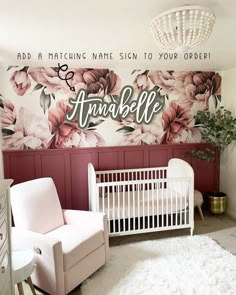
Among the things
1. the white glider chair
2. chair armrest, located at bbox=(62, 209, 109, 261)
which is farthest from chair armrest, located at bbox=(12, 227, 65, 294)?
chair armrest, located at bbox=(62, 209, 109, 261)

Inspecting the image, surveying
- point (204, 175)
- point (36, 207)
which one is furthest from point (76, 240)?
point (204, 175)

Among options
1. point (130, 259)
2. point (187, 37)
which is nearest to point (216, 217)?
point (130, 259)

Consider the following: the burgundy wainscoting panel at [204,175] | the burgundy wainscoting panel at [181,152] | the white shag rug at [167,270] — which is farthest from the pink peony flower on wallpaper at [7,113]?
the burgundy wainscoting panel at [204,175]

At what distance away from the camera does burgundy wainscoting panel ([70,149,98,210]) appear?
369 cm

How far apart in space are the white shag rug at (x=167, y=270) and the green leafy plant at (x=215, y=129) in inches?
53.0

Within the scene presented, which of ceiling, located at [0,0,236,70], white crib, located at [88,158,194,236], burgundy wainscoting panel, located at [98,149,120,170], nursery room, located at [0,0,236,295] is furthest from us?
burgundy wainscoting panel, located at [98,149,120,170]

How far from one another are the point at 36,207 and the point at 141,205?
4.01ft

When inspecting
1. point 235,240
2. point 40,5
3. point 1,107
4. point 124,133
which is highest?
point 40,5

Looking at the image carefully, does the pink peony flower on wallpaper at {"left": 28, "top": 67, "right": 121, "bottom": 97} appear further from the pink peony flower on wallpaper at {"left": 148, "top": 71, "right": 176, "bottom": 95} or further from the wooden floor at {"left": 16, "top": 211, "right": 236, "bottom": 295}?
the wooden floor at {"left": 16, "top": 211, "right": 236, "bottom": 295}

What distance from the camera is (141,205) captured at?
3.13 m

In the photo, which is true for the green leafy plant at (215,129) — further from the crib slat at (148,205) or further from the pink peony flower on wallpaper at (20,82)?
the pink peony flower on wallpaper at (20,82)

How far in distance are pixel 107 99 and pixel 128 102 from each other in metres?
0.30

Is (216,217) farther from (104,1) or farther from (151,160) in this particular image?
(104,1)

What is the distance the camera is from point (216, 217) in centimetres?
391
